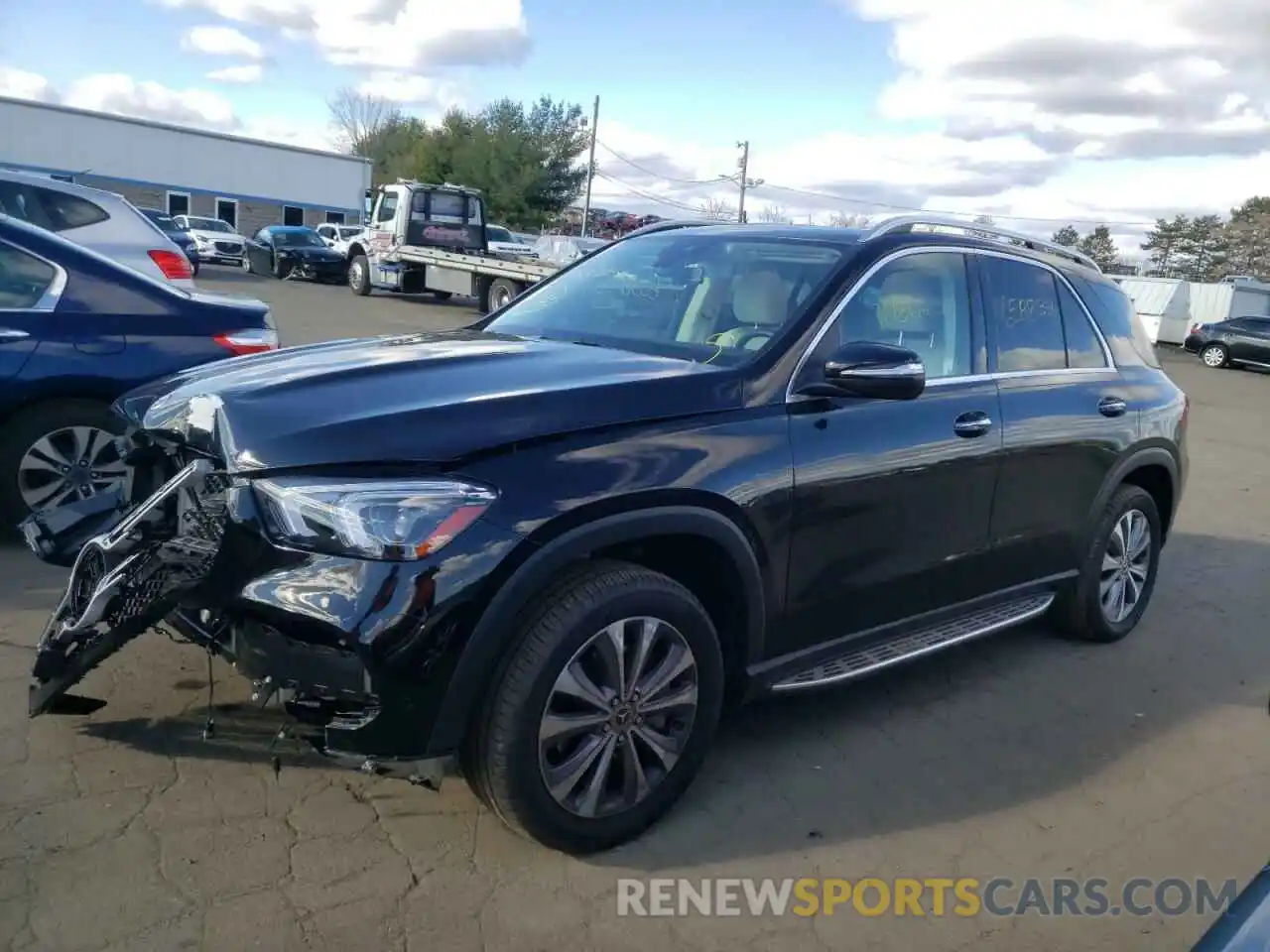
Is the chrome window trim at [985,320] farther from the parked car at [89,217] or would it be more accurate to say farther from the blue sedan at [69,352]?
the parked car at [89,217]

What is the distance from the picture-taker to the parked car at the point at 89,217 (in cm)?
864

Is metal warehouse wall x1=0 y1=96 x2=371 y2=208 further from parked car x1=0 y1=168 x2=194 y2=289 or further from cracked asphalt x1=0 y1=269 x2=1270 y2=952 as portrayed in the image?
cracked asphalt x1=0 y1=269 x2=1270 y2=952

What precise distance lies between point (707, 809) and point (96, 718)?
2.08 m

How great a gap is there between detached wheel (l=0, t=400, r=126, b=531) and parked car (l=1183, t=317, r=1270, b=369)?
29366 millimetres

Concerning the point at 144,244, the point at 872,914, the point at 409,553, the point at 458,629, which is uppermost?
the point at 144,244

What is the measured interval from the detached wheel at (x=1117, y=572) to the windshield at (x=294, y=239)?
2858 centimetres

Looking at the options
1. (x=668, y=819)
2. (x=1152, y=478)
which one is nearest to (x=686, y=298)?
(x=668, y=819)

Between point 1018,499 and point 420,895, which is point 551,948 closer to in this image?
point 420,895

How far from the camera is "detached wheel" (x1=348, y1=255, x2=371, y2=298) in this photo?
25.6 metres

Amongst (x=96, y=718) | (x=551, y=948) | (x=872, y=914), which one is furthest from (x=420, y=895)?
(x=96, y=718)

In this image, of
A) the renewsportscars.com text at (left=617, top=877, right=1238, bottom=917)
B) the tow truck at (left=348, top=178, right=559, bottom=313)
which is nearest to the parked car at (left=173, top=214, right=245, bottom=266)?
the tow truck at (left=348, top=178, right=559, bottom=313)

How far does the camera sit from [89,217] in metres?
8.80

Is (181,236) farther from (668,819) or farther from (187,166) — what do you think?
(668,819)

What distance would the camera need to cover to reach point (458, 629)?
2793 mm
